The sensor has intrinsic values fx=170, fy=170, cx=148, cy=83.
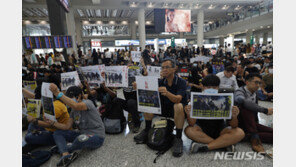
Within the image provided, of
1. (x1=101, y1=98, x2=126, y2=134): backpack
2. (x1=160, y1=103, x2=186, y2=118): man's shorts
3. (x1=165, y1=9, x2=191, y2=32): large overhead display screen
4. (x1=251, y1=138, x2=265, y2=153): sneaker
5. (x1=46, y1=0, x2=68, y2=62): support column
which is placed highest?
(x1=165, y1=9, x2=191, y2=32): large overhead display screen

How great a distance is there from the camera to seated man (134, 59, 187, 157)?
2516mm

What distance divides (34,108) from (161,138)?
2.00 metres

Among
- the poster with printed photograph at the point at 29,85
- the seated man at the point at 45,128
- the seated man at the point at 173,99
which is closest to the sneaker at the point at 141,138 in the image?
the seated man at the point at 173,99

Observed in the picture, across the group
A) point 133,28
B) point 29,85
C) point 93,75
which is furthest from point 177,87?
point 133,28

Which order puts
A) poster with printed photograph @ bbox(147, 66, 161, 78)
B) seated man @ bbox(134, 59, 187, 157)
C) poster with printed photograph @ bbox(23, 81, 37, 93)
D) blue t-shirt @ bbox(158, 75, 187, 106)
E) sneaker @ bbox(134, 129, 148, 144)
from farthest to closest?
poster with printed photograph @ bbox(147, 66, 161, 78)
poster with printed photograph @ bbox(23, 81, 37, 93)
sneaker @ bbox(134, 129, 148, 144)
blue t-shirt @ bbox(158, 75, 187, 106)
seated man @ bbox(134, 59, 187, 157)

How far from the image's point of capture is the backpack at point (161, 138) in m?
2.59

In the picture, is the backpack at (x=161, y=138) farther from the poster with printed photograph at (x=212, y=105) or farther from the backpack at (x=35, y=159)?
the backpack at (x=35, y=159)

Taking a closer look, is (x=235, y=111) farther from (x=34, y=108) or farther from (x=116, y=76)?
(x=34, y=108)

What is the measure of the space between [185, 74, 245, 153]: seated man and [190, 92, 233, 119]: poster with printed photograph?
0.08 meters

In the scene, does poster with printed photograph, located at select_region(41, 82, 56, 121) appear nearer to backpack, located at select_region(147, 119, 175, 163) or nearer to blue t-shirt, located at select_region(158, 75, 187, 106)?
backpack, located at select_region(147, 119, 175, 163)

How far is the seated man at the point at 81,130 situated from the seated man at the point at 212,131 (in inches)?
54.2

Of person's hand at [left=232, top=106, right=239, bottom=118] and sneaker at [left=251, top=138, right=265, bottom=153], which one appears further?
sneaker at [left=251, top=138, right=265, bottom=153]

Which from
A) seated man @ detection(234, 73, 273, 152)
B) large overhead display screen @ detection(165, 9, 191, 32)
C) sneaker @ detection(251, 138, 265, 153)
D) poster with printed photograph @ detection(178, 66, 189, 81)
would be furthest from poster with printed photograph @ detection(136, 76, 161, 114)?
large overhead display screen @ detection(165, 9, 191, 32)

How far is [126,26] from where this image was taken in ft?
87.0
